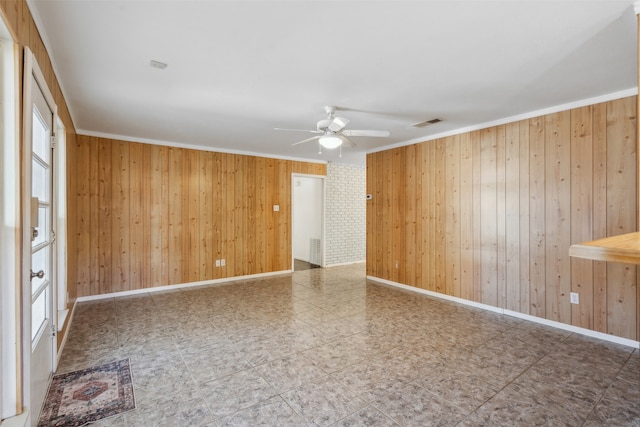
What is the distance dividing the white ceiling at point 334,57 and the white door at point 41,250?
1.93ft

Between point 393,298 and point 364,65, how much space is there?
3.48 meters

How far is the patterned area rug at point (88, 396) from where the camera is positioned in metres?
2.08

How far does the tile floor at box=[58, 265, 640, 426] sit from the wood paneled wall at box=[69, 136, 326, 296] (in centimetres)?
83

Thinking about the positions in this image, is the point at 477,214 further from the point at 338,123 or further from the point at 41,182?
the point at 41,182

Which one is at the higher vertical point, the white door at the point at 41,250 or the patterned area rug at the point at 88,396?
the white door at the point at 41,250

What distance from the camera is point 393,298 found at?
4.80 meters

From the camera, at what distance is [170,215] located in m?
5.36

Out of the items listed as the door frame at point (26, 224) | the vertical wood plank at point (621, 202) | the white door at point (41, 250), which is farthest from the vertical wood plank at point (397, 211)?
the door frame at point (26, 224)

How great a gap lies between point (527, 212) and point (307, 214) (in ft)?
17.5

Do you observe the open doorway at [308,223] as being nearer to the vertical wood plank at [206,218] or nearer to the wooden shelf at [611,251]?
the vertical wood plank at [206,218]

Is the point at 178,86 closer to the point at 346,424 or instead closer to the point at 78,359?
the point at 78,359

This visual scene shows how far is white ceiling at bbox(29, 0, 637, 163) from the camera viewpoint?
190cm

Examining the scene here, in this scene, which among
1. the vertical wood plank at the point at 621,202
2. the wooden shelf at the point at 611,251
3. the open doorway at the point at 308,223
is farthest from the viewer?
the open doorway at the point at 308,223

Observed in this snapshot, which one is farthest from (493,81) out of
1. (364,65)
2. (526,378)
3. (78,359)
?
(78,359)
